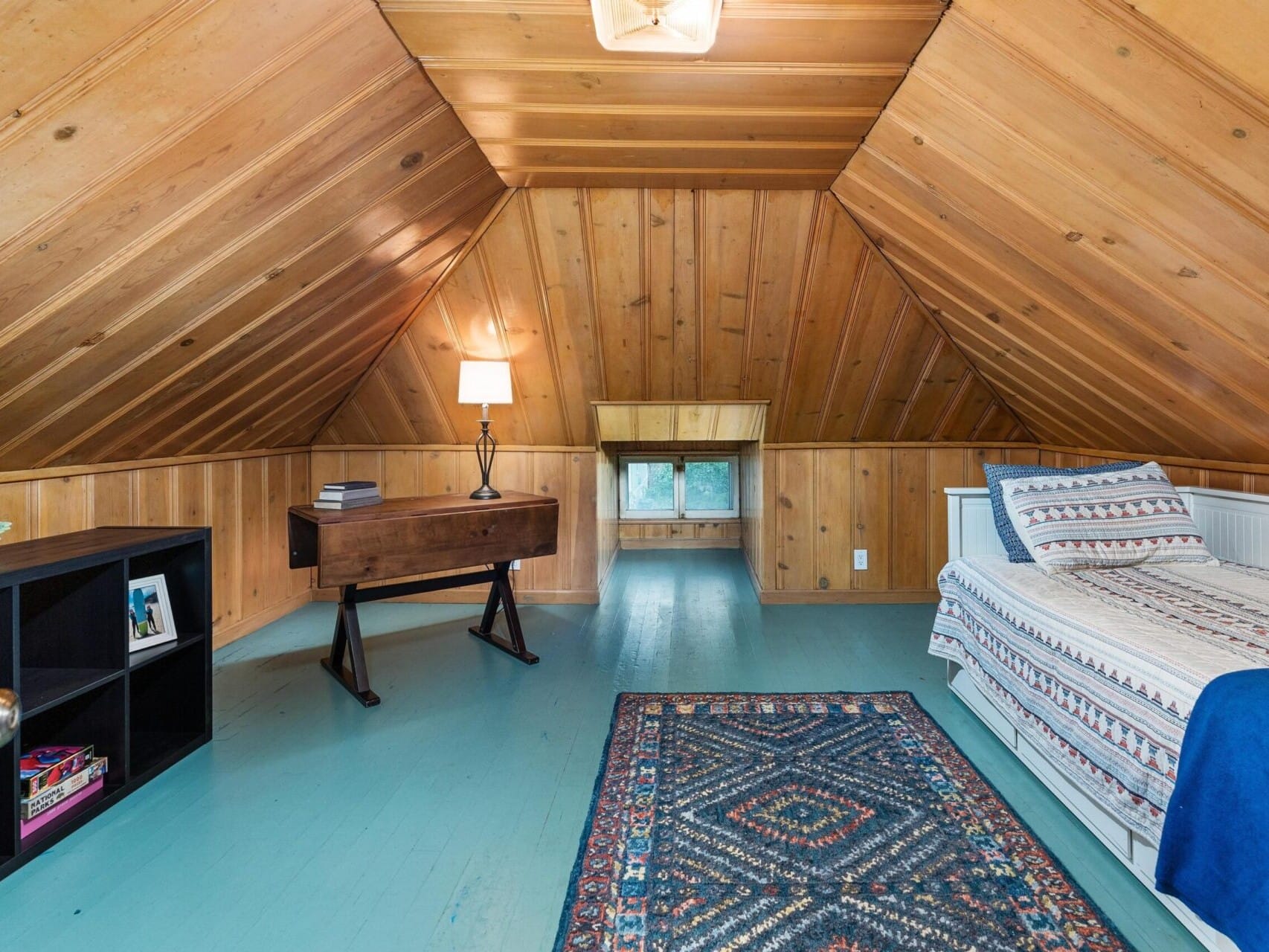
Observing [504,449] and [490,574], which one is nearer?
[490,574]

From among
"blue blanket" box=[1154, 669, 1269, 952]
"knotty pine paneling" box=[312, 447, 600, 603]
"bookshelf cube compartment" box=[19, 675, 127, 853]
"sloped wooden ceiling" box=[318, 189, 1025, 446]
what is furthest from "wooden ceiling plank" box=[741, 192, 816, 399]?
"bookshelf cube compartment" box=[19, 675, 127, 853]

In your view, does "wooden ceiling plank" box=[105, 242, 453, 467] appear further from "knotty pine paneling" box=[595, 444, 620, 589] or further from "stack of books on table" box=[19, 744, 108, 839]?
"knotty pine paneling" box=[595, 444, 620, 589]

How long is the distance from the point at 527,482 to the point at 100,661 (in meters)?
2.36

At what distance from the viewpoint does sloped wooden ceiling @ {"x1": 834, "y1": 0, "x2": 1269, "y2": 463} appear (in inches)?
51.9

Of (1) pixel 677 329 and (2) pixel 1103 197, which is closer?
(2) pixel 1103 197

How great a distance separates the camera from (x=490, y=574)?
3232mm

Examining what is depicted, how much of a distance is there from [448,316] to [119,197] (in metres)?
1.85

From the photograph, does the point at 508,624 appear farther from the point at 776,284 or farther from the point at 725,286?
the point at 776,284

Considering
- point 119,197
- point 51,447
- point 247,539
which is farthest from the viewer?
point 247,539

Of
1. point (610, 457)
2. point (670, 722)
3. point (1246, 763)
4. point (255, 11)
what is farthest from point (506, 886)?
point (610, 457)

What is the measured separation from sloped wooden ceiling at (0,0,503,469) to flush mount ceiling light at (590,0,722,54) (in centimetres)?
60

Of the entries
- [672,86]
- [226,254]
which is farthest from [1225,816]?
[226,254]

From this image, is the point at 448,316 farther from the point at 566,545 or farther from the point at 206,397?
the point at 566,545

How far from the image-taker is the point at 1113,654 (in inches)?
63.2
